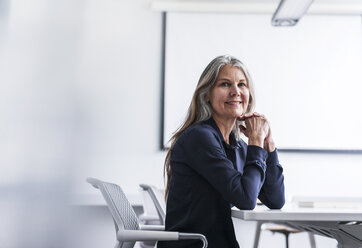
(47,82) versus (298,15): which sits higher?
(298,15)

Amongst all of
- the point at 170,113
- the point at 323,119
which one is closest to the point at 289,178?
the point at 323,119

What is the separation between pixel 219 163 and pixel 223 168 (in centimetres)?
2

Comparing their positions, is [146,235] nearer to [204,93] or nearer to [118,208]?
[118,208]

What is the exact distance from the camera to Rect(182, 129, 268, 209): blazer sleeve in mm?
1279

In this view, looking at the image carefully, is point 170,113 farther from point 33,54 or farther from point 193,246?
point 193,246

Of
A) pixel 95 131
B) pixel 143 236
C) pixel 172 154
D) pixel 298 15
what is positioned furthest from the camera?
pixel 95 131

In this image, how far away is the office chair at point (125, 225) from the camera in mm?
1232

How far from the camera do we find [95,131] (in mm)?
3912

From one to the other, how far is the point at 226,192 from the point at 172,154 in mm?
256

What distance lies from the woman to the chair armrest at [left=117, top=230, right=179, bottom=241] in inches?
3.9

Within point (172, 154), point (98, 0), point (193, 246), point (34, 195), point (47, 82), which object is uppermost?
point (98, 0)

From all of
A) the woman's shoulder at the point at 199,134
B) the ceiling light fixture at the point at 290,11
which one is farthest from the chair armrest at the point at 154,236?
the ceiling light fixture at the point at 290,11

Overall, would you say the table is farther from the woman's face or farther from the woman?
the woman's face

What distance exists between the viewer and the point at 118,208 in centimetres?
135
